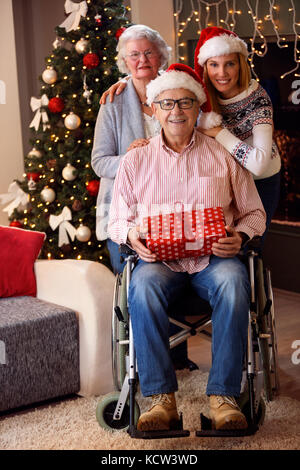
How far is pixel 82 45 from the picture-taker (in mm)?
3756

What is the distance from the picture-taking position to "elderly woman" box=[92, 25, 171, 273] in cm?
297

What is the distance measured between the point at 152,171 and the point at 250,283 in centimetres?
55

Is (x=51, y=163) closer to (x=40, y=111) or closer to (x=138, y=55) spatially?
(x=40, y=111)

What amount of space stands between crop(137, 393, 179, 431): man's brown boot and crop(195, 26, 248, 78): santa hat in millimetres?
1314

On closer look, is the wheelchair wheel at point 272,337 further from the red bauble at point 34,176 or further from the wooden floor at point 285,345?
the red bauble at point 34,176

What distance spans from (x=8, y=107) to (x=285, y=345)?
6.75 feet

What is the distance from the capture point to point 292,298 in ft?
15.6

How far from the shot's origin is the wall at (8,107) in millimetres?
3988

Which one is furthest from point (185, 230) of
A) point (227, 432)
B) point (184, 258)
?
point (227, 432)

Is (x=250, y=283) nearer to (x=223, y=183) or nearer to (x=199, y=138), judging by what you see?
(x=223, y=183)

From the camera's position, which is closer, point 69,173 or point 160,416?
point 160,416

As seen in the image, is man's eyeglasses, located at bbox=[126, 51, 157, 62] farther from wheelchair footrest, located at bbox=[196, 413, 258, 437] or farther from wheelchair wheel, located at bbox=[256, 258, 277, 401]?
wheelchair footrest, located at bbox=[196, 413, 258, 437]

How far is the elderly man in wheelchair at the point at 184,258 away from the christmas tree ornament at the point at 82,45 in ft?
4.14

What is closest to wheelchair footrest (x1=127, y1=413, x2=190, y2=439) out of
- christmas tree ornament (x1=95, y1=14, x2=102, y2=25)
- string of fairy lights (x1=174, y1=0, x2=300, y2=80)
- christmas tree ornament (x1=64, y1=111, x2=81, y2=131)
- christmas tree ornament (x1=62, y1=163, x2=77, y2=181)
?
christmas tree ornament (x1=62, y1=163, x2=77, y2=181)
